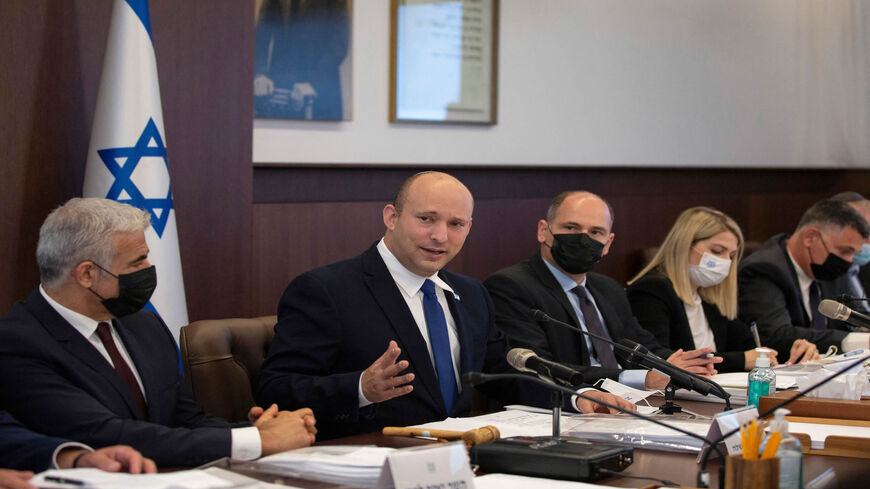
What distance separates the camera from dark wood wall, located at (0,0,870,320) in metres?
3.43

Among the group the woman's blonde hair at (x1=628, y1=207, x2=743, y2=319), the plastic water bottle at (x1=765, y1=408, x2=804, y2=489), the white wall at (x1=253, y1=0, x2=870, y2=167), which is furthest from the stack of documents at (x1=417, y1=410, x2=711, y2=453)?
the white wall at (x1=253, y1=0, x2=870, y2=167)

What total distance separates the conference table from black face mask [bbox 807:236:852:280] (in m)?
2.92

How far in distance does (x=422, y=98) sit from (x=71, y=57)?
2095mm

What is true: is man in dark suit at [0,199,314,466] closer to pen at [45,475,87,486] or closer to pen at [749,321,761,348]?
pen at [45,475,87,486]

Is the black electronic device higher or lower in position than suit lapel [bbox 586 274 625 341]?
lower

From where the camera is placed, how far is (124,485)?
5.90 ft

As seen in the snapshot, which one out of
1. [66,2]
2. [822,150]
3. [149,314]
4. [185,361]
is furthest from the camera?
[822,150]

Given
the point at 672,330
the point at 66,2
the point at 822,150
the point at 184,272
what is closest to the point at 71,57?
the point at 66,2

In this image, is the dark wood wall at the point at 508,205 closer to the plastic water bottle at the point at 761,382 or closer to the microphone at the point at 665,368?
the microphone at the point at 665,368

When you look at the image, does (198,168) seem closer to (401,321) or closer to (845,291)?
(401,321)

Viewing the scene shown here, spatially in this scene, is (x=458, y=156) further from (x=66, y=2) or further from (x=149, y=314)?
(x=149, y=314)

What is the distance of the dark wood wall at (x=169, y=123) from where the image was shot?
342 centimetres

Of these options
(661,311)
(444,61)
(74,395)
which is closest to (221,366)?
(74,395)

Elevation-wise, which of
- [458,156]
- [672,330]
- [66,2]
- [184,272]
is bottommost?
[672,330]
